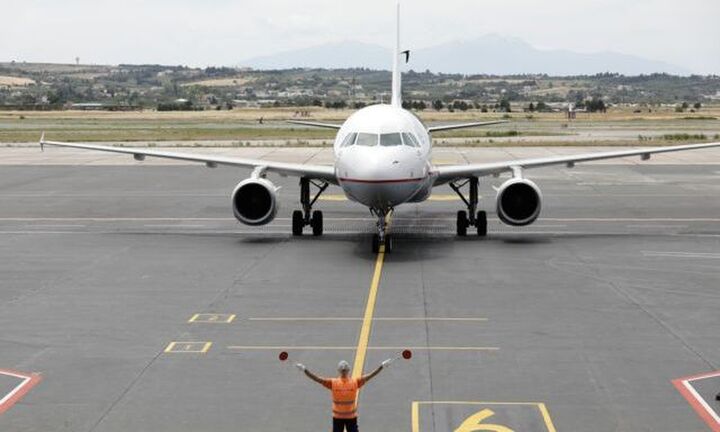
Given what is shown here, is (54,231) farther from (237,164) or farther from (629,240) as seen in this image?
(629,240)

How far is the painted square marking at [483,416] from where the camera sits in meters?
13.8

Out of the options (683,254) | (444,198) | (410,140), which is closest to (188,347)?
(410,140)

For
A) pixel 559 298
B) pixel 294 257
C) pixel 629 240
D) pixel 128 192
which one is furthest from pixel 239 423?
pixel 128 192

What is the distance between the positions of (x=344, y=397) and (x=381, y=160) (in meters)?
15.6

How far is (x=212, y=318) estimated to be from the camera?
67.7 ft

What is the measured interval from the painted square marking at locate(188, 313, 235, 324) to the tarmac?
94mm

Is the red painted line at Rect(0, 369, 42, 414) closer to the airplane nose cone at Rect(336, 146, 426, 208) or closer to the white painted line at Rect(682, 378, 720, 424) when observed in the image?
the white painted line at Rect(682, 378, 720, 424)

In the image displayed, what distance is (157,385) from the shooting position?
1584 cm

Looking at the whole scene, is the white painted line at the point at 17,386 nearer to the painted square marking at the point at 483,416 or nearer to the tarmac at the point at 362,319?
the tarmac at the point at 362,319

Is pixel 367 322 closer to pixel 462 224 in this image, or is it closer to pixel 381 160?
pixel 381 160

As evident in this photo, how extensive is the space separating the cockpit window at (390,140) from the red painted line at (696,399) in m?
13.3

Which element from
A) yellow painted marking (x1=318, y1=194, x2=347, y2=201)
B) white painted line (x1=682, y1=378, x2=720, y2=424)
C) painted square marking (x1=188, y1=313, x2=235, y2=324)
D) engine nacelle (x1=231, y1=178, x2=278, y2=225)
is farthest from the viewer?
yellow painted marking (x1=318, y1=194, x2=347, y2=201)

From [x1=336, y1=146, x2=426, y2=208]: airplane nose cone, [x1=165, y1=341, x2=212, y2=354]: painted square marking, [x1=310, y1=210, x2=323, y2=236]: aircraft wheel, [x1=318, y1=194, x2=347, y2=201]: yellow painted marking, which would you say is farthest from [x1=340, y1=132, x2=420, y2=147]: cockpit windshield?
[x1=318, y1=194, x2=347, y2=201]: yellow painted marking

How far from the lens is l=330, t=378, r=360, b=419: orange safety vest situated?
12.1 m
